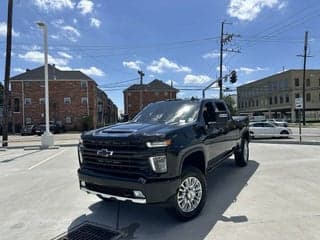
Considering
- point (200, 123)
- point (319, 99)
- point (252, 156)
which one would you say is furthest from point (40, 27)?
point (319, 99)

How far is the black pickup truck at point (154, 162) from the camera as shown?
4418 mm

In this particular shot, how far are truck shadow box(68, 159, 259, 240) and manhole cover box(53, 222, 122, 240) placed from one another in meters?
0.15

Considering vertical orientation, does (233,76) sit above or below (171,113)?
above

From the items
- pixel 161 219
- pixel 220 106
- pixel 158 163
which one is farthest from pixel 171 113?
pixel 161 219

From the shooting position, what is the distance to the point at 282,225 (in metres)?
4.62

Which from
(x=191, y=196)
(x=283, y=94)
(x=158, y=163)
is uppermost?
(x=283, y=94)

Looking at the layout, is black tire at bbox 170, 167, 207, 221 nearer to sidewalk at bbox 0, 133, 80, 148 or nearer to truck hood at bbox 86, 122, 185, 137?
truck hood at bbox 86, 122, 185, 137

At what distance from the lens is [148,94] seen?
73.2 metres

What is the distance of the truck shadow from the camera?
446 centimetres

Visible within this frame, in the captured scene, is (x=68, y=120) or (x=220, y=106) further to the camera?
(x=68, y=120)

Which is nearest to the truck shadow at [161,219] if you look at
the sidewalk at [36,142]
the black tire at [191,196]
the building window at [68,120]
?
the black tire at [191,196]

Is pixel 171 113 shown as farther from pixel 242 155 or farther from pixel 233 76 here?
pixel 233 76

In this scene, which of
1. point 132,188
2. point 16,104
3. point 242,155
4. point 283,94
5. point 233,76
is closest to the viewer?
point 132,188

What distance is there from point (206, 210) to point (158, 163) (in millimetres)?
1621
